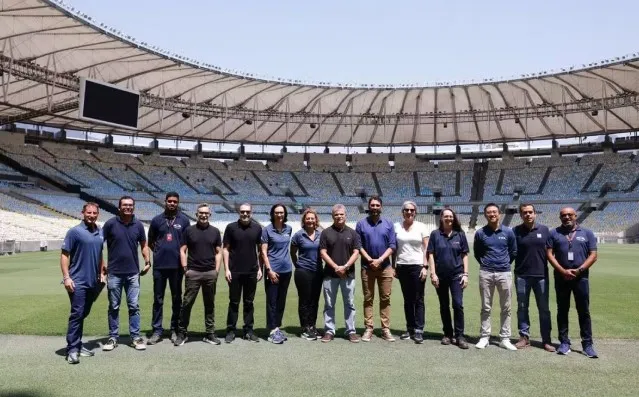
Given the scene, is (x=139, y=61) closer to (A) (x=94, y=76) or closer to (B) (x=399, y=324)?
(A) (x=94, y=76)

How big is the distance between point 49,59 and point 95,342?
27578 millimetres

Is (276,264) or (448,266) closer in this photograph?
(448,266)

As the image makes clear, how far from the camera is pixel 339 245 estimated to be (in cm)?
632

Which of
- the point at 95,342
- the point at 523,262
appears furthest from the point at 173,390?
the point at 523,262

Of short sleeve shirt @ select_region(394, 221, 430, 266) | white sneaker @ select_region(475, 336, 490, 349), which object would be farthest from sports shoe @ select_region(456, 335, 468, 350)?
short sleeve shirt @ select_region(394, 221, 430, 266)

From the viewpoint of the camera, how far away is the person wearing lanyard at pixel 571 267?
5668mm

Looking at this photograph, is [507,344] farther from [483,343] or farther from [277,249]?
[277,249]

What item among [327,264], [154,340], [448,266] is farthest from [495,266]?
[154,340]

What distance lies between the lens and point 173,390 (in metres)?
4.29

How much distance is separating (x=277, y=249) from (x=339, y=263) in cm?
89

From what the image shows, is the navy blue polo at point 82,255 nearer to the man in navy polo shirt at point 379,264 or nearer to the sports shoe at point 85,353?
the sports shoe at point 85,353

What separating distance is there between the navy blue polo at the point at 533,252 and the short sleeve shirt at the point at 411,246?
1241mm

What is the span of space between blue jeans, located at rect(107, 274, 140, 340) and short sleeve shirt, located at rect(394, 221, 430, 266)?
11.7 feet

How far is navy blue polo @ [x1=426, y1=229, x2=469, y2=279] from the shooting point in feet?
20.2
